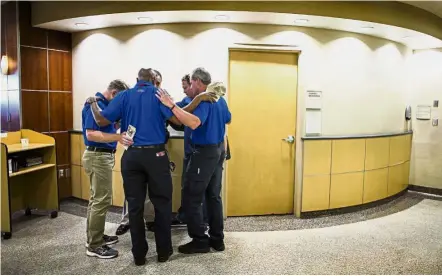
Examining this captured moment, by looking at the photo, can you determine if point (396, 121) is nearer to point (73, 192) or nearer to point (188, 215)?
point (188, 215)

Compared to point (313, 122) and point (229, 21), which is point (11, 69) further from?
point (313, 122)

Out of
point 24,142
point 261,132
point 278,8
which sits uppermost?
point 278,8

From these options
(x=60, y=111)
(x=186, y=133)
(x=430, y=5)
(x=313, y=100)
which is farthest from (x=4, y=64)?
(x=430, y=5)

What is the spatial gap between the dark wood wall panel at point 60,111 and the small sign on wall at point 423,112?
5.27 metres

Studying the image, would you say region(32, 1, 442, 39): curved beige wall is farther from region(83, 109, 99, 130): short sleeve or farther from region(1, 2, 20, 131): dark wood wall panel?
region(83, 109, 99, 130): short sleeve

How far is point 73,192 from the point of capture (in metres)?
4.93

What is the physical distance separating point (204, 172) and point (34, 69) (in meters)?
3.00

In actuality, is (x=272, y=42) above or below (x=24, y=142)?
above

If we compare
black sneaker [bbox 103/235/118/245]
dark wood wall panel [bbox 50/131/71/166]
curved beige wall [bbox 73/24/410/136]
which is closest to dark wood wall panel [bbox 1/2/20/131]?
dark wood wall panel [bbox 50/131/71/166]

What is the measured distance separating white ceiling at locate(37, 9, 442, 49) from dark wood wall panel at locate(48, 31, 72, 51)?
0.12m

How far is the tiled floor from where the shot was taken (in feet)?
9.33

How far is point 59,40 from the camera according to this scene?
15.5ft

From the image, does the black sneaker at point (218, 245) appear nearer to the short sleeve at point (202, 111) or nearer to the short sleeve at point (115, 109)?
the short sleeve at point (202, 111)

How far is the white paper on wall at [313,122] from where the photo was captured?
4281 mm
